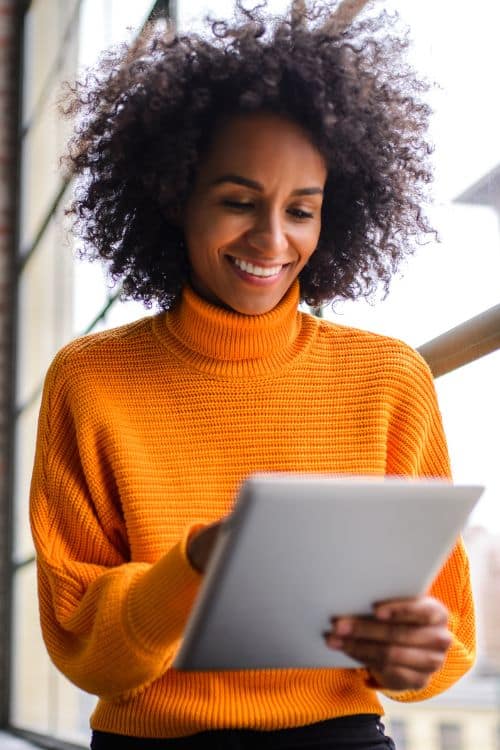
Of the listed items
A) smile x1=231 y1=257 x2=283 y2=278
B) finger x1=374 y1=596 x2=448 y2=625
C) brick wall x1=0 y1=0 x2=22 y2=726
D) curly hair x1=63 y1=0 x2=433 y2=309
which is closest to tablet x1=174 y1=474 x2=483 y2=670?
finger x1=374 y1=596 x2=448 y2=625

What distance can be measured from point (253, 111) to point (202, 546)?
21.0 inches

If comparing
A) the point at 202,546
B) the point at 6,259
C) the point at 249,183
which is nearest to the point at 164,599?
the point at 202,546

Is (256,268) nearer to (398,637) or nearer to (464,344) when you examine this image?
(464,344)

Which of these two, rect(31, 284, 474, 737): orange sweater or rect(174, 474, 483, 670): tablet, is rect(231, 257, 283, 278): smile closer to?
rect(31, 284, 474, 737): orange sweater

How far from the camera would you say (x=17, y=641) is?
169 inches

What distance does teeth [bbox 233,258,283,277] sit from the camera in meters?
1.28

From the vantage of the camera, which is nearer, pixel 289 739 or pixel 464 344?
pixel 289 739

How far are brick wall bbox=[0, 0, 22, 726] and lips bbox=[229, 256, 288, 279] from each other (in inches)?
131

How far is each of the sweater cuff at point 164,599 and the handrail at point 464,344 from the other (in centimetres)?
52

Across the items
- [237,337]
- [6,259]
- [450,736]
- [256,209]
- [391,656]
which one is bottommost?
[450,736]

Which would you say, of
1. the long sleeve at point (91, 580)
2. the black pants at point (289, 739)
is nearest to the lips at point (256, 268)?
the long sleeve at point (91, 580)

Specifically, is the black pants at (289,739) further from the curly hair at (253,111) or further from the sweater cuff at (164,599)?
the curly hair at (253,111)

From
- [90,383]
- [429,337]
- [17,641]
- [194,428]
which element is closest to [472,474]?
[429,337]

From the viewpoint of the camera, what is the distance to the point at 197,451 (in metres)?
1.30
